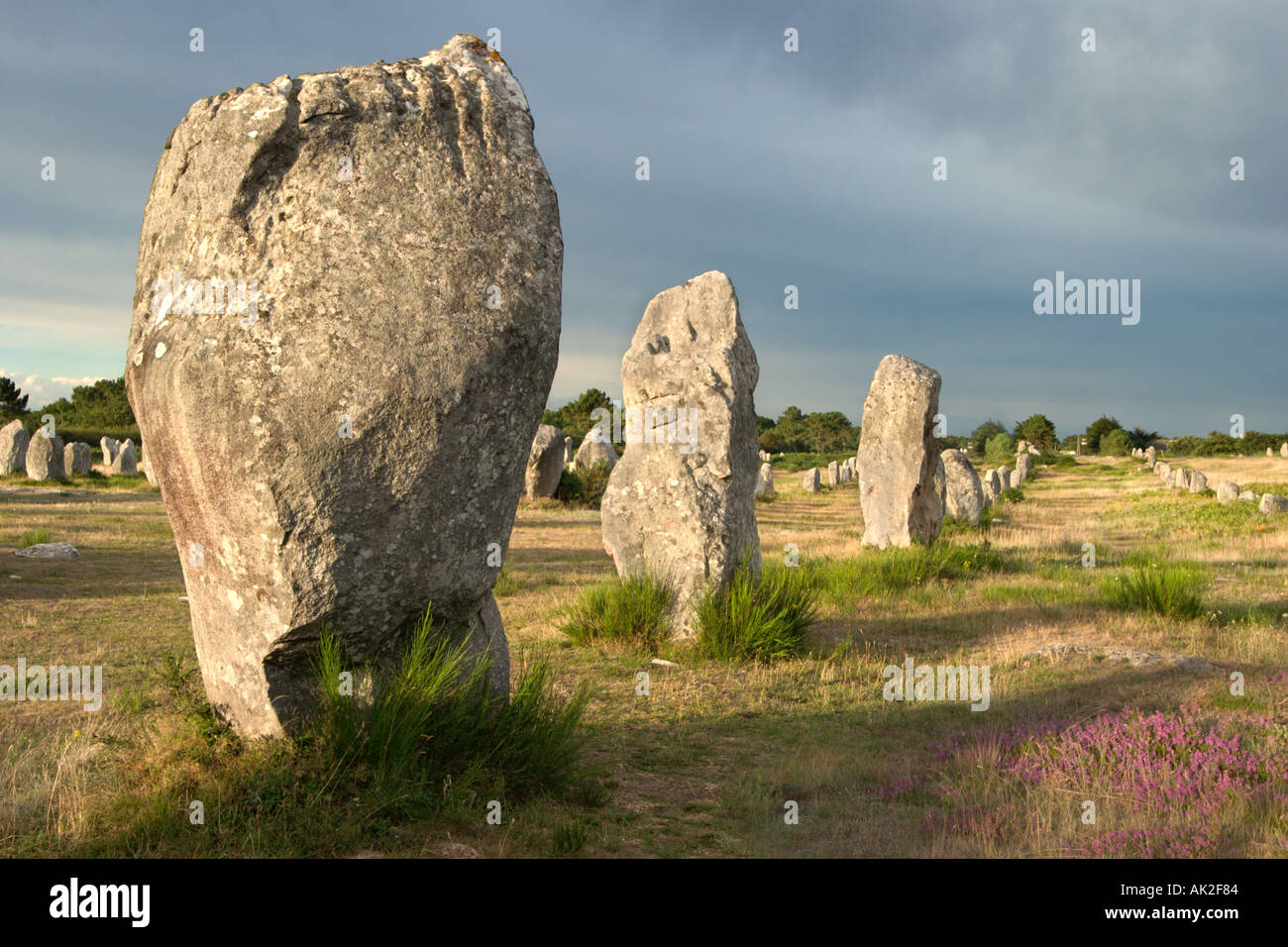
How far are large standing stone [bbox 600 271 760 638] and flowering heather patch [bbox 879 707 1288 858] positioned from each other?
318 centimetres

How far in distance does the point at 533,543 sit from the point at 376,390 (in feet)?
43.0

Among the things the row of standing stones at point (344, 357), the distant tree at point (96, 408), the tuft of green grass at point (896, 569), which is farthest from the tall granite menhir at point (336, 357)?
the distant tree at point (96, 408)

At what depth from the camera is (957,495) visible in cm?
1947

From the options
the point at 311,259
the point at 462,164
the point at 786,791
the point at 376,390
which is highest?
the point at 462,164

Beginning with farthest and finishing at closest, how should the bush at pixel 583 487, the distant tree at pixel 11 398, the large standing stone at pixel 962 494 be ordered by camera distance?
the distant tree at pixel 11 398 → the bush at pixel 583 487 → the large standing stone at pixel 962 494

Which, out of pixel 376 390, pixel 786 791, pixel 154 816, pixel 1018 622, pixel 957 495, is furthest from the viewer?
pixel 957 495

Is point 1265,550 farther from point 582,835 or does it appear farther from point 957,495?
point 582,835

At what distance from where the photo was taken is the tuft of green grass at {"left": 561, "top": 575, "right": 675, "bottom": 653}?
28.1 ft

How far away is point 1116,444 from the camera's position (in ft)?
257

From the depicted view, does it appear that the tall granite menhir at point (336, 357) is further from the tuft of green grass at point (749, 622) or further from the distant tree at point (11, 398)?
the distant tree at point (11, 398)

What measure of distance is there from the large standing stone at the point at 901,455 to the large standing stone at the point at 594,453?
12509 mm

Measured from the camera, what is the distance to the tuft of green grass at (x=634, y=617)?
337 inches

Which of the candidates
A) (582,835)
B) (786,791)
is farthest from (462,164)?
(786,791)

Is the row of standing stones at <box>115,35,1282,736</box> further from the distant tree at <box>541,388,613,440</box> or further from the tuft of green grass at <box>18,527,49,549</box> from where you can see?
the distant tree at <box>541,388,613,440</box>
